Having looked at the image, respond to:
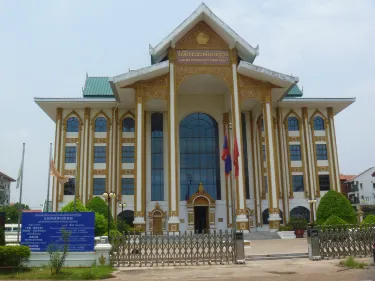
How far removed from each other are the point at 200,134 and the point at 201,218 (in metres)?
6.25

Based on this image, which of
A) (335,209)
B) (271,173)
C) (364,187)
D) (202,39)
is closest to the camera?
(335,209)

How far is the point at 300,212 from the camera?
29.5 meters

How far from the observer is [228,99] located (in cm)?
2914

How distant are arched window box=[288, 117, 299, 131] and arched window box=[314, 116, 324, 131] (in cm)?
156

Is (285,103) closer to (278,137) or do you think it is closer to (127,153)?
(278,137)

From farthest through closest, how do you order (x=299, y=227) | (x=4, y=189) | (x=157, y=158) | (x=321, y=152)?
(x=4, y=189) → (x=321, y=152) → (x=157, y=158) → (x=299, y=227)

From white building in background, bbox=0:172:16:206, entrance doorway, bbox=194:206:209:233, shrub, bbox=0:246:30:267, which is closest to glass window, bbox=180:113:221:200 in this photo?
entrance doorway, bbox=194:206:209:233

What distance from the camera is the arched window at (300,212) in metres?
29.4

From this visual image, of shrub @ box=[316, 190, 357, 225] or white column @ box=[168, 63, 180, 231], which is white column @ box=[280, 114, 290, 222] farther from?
white column @ box=[168, 63, 180, 231]

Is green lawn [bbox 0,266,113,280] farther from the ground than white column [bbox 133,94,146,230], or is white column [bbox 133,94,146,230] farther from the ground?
white column [bbox 133,94,146,230]

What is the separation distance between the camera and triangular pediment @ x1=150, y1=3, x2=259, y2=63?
2631cm

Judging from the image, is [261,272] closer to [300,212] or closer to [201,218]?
[201,218]

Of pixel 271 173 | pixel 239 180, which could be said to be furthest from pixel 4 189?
pixel 271 173

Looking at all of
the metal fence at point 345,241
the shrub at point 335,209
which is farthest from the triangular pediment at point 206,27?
the metal fence at point 345,241
